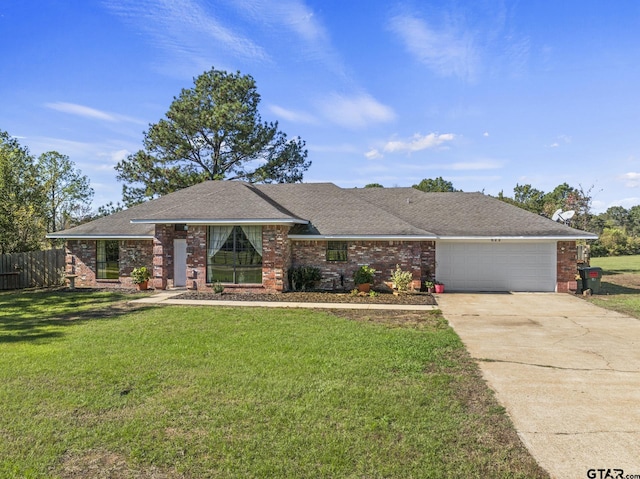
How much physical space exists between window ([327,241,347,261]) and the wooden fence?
13034 millimetres

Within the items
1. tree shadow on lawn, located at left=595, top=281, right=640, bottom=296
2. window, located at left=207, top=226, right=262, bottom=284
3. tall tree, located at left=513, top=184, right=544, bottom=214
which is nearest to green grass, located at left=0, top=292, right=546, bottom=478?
window, located at left=207, top=226, right=262, bottom=284

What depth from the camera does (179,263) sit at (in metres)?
16.8

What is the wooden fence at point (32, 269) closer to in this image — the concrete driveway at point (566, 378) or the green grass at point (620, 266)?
the concrete driveway at point (566, 378)

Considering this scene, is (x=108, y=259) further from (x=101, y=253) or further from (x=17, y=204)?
(x=17, y=204)

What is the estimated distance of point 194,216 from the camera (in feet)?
49.5

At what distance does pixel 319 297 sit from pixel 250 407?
31.1 ft

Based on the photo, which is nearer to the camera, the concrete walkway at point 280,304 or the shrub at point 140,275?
the concrete walkway at point 280,304

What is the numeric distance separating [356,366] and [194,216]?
11023mm

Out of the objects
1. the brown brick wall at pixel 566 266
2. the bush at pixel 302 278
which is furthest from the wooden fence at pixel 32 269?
the brown brick wall at pixel 566 266

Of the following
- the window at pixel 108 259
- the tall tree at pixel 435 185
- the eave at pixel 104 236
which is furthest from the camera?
the tall tree at pixel 435 185

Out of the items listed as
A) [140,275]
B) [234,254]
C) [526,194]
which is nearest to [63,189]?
[140,275]

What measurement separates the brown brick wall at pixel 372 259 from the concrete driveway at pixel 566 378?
4200 millimetres

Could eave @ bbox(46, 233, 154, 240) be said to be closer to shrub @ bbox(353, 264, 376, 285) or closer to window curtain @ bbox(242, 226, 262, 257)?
window curtain @ bbox(242, 226, 262, 257)

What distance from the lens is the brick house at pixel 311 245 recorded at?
15.2 metres
